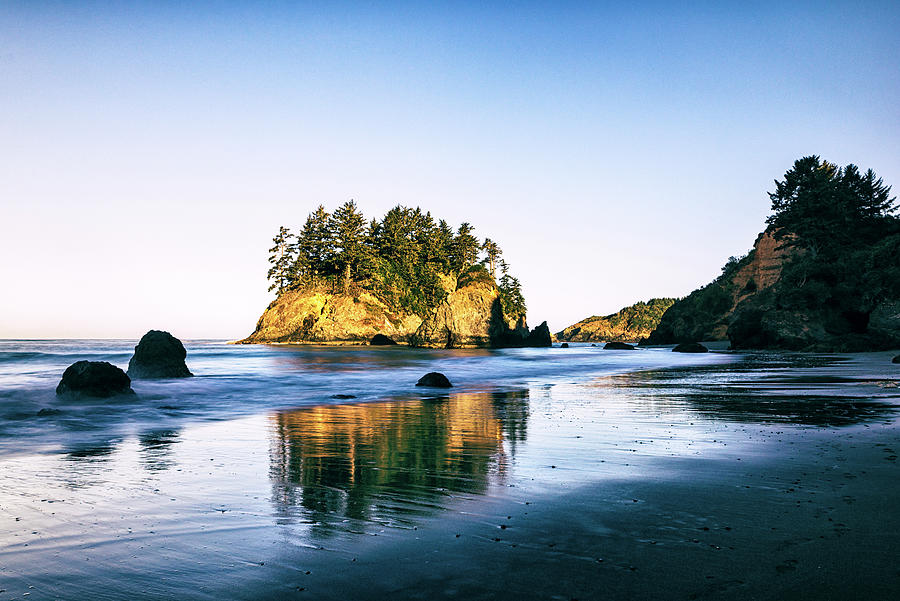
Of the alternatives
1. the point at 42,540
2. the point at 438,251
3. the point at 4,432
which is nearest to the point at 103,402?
the point at 4,432

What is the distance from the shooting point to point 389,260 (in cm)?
9919

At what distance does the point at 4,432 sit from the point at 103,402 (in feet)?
13.3

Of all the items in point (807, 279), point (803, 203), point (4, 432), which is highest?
point (803, 203)

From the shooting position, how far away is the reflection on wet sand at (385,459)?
4.50 metres

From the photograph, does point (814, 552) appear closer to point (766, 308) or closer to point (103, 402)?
point (103, 402)

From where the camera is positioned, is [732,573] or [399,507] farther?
[399,507]

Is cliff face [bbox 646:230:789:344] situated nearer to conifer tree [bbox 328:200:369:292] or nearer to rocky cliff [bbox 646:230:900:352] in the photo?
rocky cliff [bbox 646:230:900:352]

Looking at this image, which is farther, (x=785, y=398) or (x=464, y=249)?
(x=464, y=249)

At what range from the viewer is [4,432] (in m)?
9.43

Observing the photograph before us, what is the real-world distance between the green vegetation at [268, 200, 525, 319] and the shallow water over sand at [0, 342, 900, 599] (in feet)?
264

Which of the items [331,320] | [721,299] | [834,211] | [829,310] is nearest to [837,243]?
[834,211]

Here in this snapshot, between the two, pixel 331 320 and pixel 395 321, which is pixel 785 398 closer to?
pixel 331 320

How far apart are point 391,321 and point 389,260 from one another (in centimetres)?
1304

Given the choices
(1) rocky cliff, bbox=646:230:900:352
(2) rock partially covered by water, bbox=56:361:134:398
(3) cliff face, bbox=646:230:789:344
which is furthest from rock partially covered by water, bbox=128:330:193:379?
(3) cliff face, bbox=646:230:789:344
